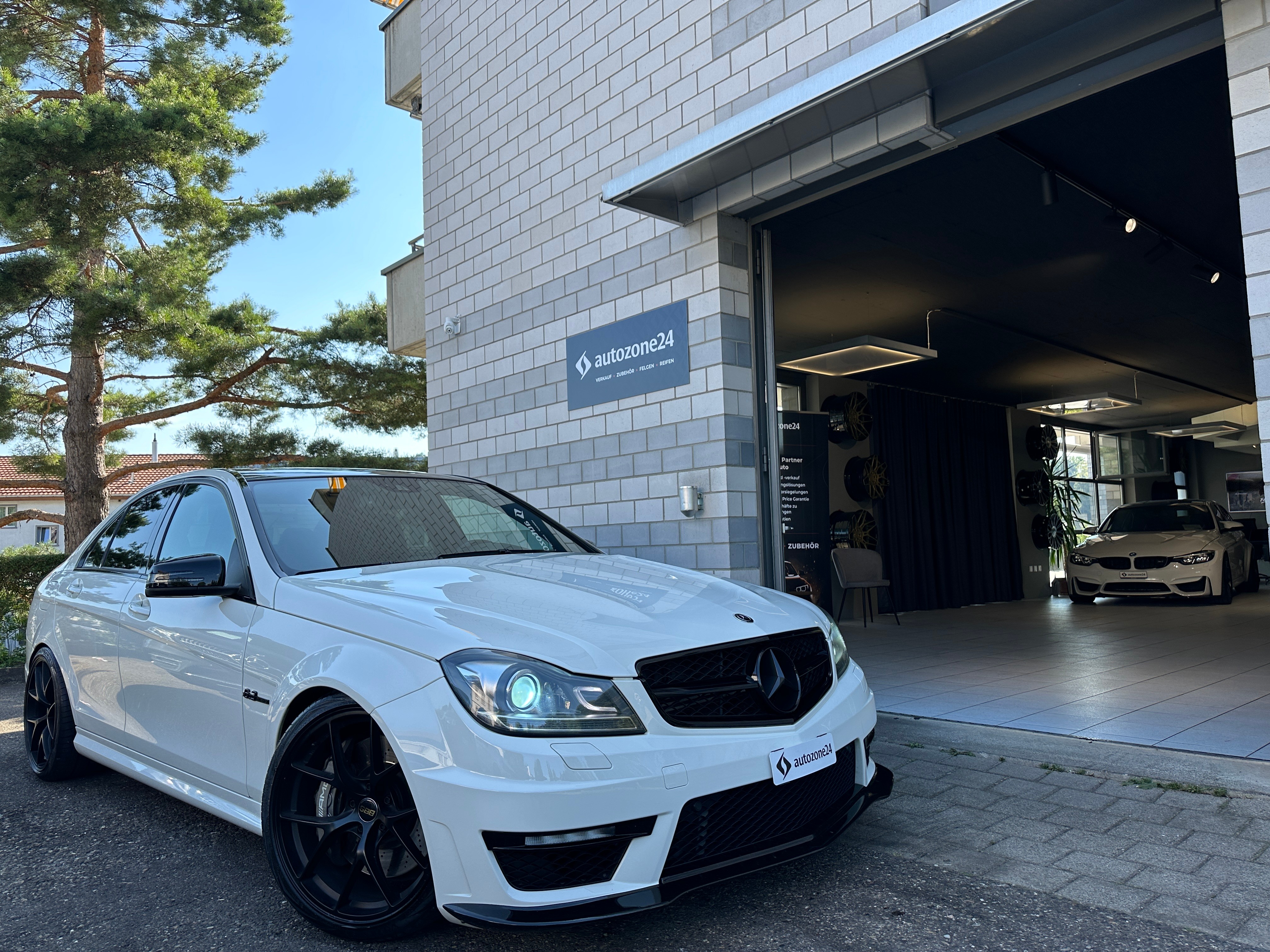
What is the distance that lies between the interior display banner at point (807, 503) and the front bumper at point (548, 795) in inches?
307

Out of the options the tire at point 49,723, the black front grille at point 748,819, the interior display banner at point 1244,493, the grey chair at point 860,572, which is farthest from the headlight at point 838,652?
the interior display banner at point 1244,493

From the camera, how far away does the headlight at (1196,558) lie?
1127 cm

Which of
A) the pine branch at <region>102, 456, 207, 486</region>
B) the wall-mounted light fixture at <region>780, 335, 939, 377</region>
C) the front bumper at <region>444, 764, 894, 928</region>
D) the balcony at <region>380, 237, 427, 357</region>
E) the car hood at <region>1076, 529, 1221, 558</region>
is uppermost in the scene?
the balcony at <region>380, 237, 427, 357</region>

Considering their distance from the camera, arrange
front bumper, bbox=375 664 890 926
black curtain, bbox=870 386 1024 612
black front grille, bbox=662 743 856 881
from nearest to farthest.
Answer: front bumper, bbox=375 664 890 926 → black front grille, bbox=662 743 856 881 → black curtain, bbox=870 386 1024 612

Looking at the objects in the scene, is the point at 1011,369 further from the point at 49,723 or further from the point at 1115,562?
the point at 49,723

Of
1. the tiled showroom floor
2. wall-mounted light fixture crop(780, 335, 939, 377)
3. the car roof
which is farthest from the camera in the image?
wall-mounted light fixture crop(780, 335, 939, 377)

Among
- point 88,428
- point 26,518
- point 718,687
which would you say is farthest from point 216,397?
point 718,687

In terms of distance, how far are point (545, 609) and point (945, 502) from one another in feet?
40.0

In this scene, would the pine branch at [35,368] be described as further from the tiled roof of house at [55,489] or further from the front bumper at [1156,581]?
the front bumper at [1156,581]

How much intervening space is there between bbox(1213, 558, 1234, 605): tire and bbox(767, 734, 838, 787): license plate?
11079 mm

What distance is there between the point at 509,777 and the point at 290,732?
79 centimetres

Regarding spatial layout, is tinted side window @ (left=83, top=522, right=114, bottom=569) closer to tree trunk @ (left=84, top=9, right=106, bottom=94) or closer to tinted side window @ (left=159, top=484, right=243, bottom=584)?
tinted side window @ (left=159, top=484, right=243, bottom=584)

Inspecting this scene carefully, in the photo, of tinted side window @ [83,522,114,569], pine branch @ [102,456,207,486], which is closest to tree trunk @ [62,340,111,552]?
pine branch @ [102,456,207,486]

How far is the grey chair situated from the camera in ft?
33.5
